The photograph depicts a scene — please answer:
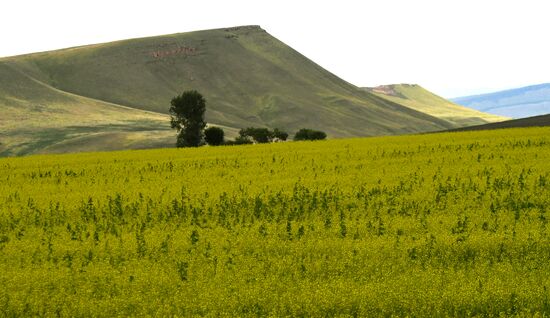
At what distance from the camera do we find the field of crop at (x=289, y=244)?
10539 mm

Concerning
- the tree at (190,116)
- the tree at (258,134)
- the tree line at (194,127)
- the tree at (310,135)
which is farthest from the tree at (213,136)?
the tree at (310,135)

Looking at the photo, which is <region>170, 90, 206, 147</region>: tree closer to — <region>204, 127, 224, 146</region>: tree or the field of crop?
<region>204, 127, 224, 146</region>: tree

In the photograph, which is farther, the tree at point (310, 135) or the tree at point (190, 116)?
the tree at point (310, 135)

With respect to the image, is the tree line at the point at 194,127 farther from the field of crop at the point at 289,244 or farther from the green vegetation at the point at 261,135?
the field of crop at the point at 289,244

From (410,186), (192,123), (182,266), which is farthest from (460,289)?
(192,123)

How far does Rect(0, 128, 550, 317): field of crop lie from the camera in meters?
10.5

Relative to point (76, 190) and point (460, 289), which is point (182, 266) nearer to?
point (460, 289)

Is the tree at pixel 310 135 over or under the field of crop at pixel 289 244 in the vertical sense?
over

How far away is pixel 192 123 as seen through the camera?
11194 centimetres

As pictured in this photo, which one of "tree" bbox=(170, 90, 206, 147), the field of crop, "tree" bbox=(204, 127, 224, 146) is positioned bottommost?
the field of crop

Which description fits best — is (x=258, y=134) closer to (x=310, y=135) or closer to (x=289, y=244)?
(x=310, y=135)

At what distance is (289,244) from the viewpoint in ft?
46.2

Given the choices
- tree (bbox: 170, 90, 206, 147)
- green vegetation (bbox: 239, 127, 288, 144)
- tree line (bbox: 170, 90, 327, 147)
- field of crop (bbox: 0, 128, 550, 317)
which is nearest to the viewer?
field of crop (bbox: 0, 128, 550, 317)

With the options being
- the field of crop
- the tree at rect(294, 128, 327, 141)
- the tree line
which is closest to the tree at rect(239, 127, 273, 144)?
the tree line
